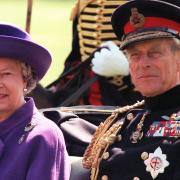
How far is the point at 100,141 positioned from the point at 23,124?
31 cm

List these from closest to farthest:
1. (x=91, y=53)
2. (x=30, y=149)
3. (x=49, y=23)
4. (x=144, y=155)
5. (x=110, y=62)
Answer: (x=144, y=155), (x=30, y=149), (x=110, y=62), (x=91, y=53), (x=49, y=23)

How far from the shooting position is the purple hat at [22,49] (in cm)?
321

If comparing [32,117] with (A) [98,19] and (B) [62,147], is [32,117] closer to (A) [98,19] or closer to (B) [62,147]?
(B) [62,147]

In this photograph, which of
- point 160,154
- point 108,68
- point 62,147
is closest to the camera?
point 160,154

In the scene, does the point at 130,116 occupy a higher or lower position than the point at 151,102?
lower

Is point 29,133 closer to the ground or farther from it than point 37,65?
closer to the ground

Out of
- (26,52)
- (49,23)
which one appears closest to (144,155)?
(26,52)

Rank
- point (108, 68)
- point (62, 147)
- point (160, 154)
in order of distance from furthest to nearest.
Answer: point (108, 68) < point (62, 147) < point (160, 154)

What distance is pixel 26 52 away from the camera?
3244 millimetres

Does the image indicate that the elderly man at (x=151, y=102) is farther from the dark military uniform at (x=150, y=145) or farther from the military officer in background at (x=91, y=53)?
the military officer in background at (x=91, y=53)

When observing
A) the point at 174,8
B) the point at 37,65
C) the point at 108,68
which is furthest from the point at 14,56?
the point at 108,68

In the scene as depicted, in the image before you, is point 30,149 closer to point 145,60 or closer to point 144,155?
point 144,155

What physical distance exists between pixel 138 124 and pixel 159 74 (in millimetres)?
226

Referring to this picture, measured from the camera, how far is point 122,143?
10.6 feet
